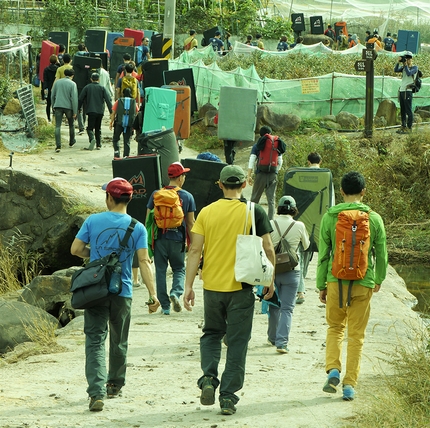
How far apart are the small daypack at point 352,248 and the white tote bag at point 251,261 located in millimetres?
607

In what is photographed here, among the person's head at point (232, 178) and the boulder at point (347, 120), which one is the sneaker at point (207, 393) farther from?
the boulder at point (347, 120)

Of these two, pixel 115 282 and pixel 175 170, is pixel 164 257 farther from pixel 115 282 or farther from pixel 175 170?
pixel 115 282

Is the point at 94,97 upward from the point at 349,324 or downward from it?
upward

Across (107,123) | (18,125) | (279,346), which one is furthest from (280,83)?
(279,346)

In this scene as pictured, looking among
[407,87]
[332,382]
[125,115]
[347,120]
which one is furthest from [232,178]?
[347,120]

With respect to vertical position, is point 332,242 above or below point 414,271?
above

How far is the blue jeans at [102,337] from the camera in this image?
21.3ft

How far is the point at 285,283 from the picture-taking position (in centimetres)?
848

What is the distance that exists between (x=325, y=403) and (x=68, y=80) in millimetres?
13424

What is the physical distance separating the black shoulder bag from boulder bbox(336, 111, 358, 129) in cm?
1564

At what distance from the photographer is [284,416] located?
636 cm

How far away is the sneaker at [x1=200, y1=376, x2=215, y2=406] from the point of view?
6.34m

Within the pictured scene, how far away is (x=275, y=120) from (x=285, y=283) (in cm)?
1305

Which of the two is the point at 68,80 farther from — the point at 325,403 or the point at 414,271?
the point at 325,403
